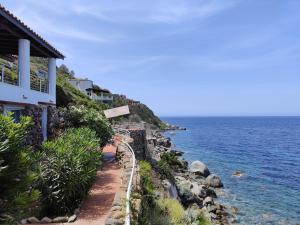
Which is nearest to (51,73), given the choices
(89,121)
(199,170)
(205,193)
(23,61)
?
(89,121)

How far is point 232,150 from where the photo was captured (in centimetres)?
6700

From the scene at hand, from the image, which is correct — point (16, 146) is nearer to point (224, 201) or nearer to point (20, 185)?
point (20, 185)

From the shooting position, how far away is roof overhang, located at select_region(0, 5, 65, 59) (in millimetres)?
13966

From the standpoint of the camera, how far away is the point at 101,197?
39.1 feet

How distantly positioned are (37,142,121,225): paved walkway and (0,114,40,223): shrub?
9.71 ft

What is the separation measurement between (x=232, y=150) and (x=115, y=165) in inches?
2059

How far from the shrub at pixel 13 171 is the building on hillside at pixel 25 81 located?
7.45 m

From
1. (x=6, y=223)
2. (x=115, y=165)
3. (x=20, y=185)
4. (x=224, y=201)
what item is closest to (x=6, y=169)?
(x=20, y=185)

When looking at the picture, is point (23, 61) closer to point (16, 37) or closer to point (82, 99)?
point (16, 37)

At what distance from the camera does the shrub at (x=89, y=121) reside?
21188 mm

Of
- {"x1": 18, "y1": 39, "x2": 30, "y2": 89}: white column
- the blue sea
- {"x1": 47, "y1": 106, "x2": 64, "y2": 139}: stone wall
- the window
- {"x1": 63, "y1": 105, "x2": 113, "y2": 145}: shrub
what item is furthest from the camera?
the blue sea

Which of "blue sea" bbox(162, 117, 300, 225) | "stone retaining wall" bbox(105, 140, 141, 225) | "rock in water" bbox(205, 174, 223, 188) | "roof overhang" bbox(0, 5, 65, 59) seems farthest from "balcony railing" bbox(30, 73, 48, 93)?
"rock in water" bbox(205, 174, 223, 188)

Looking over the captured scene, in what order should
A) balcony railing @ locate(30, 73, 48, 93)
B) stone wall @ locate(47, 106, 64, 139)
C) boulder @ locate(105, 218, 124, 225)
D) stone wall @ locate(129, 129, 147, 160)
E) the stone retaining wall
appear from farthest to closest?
1. stone wall @ locate(129, 129, 147, 160)
2. stone wall @ locate(47, 106, 64, 139)
3. balcony railing @ locate(30, 73, 48, 93)
4. the stone retaining wall
5. boulder @ locate(105, 218, 124, 225)

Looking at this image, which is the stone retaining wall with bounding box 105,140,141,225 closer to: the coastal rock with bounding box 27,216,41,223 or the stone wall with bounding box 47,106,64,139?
the coastal rock with bounding box 27,216,41,223
